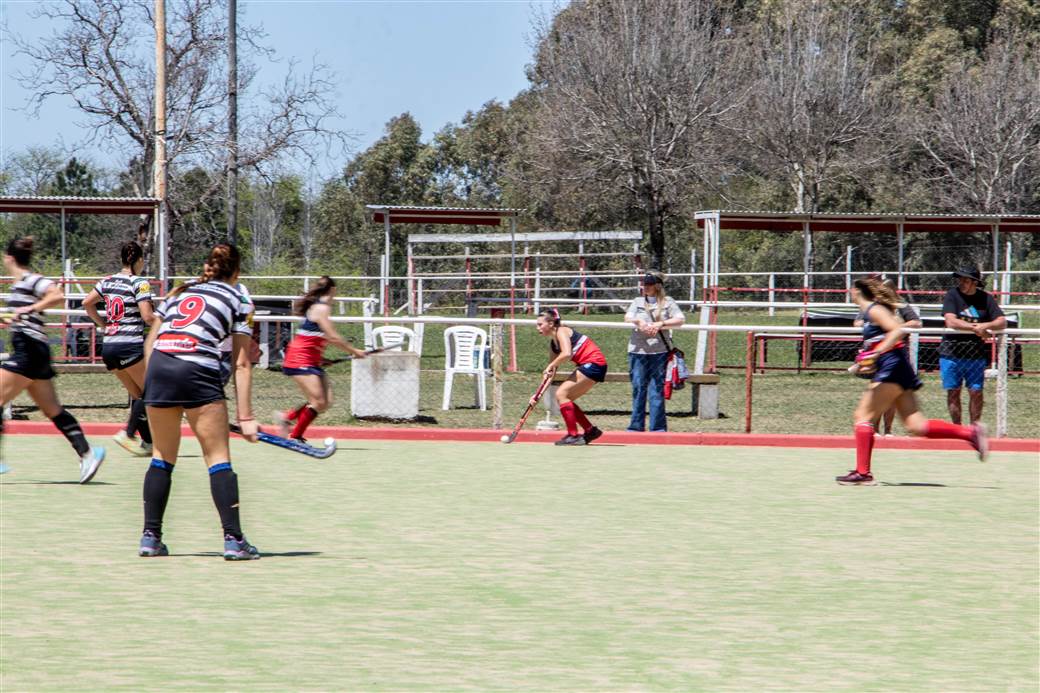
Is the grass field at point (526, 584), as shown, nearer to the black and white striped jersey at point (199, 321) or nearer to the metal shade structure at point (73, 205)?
the black and white striped jersey at point (199, 321)

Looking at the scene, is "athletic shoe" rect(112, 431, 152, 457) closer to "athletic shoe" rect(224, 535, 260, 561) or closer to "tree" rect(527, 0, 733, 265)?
"athletic shoe" rect(224, 535, 260, 561)

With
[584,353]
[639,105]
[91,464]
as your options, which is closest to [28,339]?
[91,464]

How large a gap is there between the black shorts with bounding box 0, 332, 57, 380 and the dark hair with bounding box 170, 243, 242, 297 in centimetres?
343

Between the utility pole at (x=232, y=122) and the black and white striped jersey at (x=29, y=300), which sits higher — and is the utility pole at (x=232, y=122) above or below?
above

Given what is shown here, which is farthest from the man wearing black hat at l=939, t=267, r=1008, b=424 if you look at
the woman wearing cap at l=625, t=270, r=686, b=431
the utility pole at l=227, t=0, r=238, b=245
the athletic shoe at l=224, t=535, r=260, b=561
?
the utility pole at l=227, t=0, r=238, b=245

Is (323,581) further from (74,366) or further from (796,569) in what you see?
(74,366)

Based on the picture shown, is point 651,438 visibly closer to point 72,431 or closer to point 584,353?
point 584,353

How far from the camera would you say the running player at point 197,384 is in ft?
23.9

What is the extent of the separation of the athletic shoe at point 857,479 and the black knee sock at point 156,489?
19.0 ft

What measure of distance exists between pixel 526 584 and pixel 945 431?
4945 mm

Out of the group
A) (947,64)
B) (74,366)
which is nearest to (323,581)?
(74,366)

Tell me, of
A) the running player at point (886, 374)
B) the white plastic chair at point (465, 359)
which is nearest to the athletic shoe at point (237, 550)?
the running player at point (886, 374)

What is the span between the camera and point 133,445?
484 inches

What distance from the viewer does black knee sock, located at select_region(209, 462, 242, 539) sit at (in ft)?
24.3
